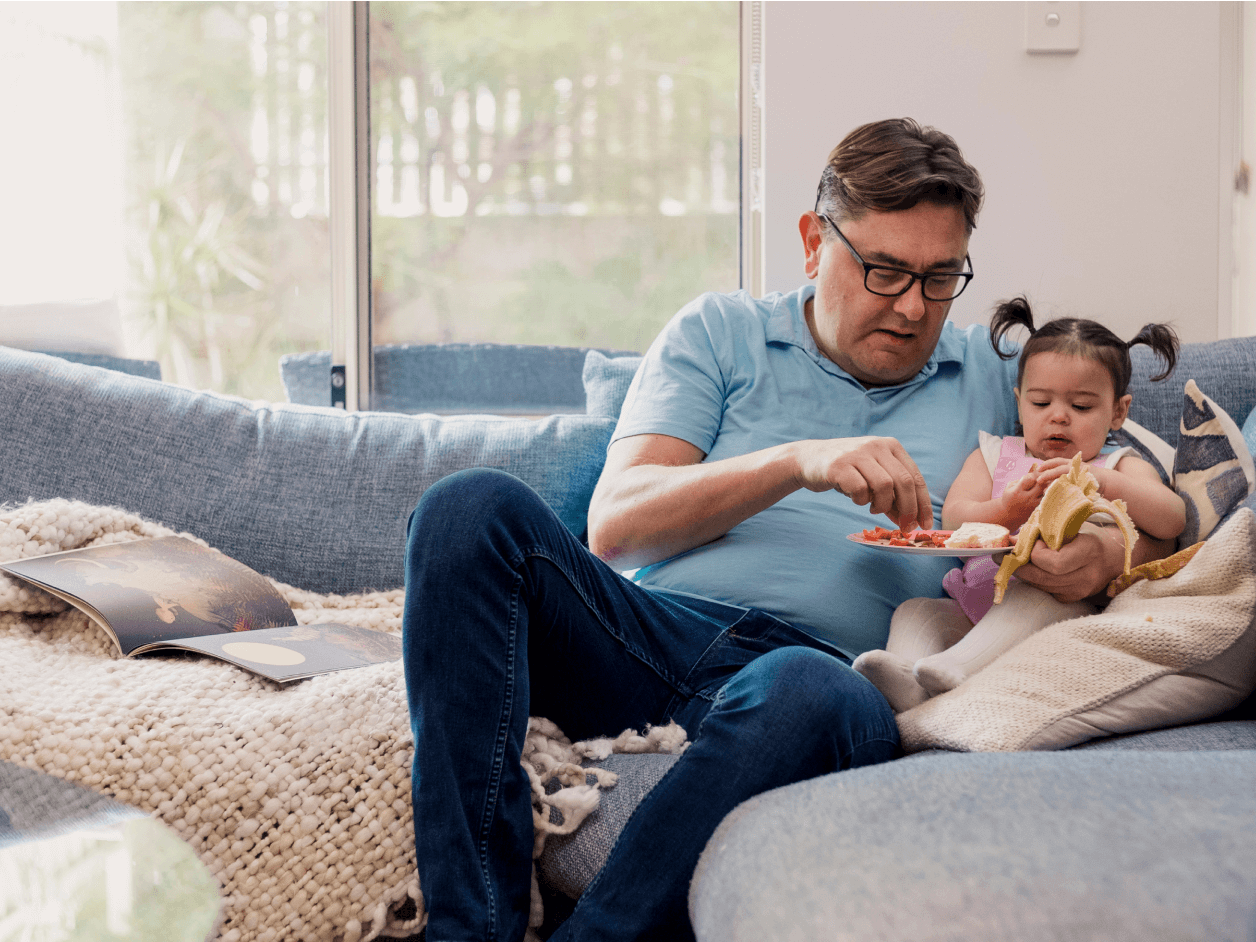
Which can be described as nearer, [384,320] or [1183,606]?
[1183,606]

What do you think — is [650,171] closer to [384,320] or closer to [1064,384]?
[384,320]

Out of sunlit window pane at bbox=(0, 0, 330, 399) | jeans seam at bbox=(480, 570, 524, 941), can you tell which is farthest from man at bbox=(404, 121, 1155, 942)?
sunlit window pane at bbox=(0, 0, 330, 399)

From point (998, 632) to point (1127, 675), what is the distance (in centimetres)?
21

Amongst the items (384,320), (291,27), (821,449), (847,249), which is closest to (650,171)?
(384,320)

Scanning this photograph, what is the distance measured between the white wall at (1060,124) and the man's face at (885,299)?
2.39 ft

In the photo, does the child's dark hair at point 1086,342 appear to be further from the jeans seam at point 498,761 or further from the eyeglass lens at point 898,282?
the jeans seam at point 498,761

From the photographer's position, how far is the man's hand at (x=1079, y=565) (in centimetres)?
112

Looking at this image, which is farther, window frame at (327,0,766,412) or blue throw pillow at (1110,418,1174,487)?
window frame at (327,0,766,412)

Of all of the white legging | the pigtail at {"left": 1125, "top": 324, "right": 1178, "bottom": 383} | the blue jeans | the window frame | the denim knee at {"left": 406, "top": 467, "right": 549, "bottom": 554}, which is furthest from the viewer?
the window frame

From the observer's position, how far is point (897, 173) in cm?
137

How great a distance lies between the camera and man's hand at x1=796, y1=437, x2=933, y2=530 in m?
1.08

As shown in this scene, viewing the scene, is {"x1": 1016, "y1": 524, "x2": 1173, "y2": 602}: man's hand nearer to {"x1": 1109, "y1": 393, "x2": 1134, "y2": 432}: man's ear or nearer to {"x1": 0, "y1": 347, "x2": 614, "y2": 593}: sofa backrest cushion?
{"x1": 1109, "y1": 393, "x2": 1134, "y2": 432}: man's ear

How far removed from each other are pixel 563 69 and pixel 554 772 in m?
1.99

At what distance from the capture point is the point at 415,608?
0.95 metres
